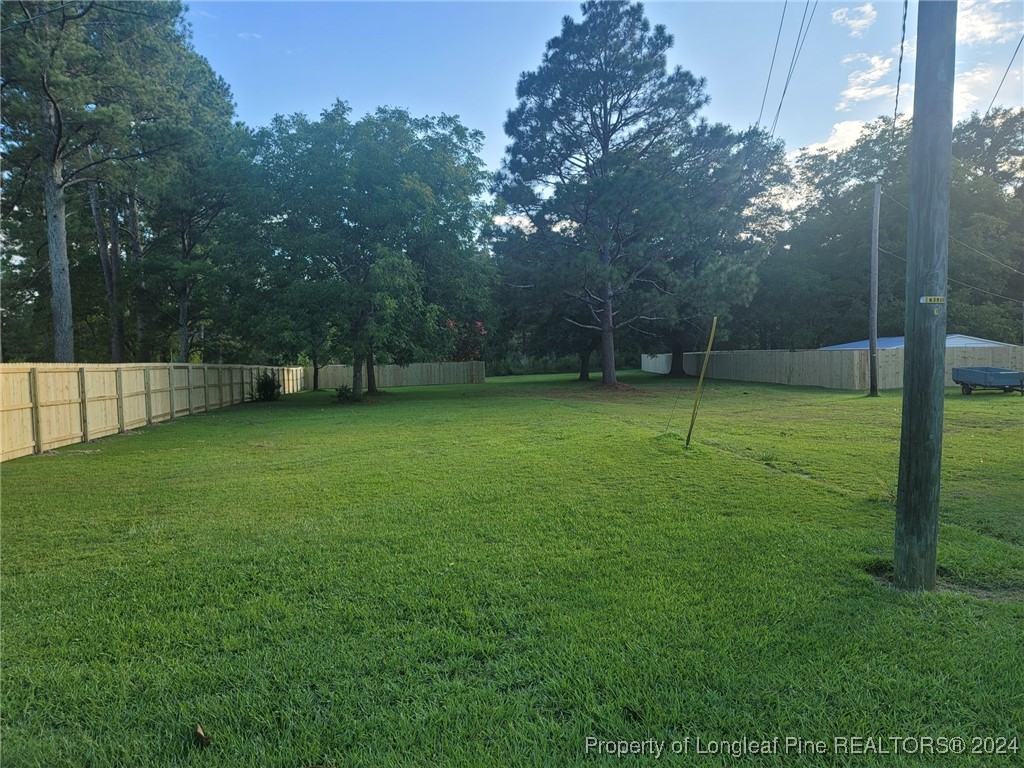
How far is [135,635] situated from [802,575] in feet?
12.9

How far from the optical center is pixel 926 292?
336 cm

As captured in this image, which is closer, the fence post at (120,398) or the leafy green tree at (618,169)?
the fence post at (120,398)

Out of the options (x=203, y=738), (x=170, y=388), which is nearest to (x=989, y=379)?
(x=203, y=738)

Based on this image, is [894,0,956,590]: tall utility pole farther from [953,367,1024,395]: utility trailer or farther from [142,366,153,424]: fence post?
[953,367,1024,395]: utility trailer

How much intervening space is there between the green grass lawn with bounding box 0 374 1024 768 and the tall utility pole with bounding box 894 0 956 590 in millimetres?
378

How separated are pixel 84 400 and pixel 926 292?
1328 centimetres

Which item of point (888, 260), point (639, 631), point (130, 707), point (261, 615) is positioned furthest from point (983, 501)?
point (888, 260)

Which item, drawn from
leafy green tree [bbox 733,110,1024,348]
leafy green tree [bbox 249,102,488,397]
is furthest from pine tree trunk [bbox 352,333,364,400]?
leafy green tree [bbox 733,110,1024,348]

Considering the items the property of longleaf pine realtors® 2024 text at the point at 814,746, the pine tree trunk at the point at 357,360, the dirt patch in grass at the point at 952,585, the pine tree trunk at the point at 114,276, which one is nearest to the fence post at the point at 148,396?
the pine tree trunk at the point at 357,360

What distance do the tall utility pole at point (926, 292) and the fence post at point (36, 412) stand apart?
39.4 feet

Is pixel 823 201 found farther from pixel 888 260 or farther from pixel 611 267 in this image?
pixel 611 267

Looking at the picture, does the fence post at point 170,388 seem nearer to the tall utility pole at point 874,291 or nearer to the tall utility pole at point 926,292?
the tall utility pole at point 926,292

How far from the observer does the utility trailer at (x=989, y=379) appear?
16503mm

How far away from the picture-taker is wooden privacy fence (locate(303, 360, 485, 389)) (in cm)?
3800
